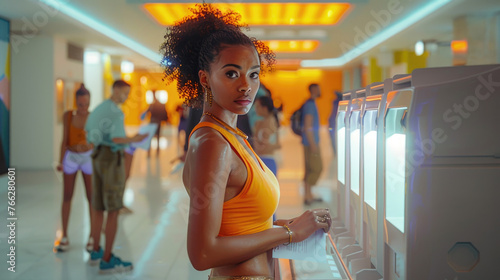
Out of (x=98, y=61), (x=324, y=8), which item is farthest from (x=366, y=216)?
(x=98, y=61)

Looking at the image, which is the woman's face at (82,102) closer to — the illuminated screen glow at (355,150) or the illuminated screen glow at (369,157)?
the illuminated screen glow at (355,150)

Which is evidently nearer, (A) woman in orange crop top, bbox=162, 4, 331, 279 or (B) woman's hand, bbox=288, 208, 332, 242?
(A) woman in orange crop top, bbox=162, 4, 331, 279

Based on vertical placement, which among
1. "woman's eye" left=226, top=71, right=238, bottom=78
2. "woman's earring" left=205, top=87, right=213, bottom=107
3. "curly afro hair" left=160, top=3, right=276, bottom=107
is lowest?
"woman's earring" left=205, top=87, right=213, bottom=107

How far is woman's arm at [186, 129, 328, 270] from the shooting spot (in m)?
1.09

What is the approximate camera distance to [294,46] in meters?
14.9

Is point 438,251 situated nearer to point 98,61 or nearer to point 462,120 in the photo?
point 462,120

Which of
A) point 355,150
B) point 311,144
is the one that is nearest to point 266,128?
point 311,144

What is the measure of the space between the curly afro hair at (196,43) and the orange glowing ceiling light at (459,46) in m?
8.56

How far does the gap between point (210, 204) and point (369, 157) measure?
0.77 meters

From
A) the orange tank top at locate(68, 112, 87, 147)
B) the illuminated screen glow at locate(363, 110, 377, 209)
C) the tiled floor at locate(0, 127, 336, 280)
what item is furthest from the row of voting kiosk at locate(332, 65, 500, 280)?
the orange tank top at locate(68, 112, 87, 147)

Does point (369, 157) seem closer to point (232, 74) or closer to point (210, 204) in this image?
point (232, 74)

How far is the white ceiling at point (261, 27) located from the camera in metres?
8.15

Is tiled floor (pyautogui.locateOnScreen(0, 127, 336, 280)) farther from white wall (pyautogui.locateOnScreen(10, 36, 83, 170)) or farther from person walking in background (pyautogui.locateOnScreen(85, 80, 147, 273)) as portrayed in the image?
white wall (pyautogui.locateOnScreen(10, 36, 83, 170))

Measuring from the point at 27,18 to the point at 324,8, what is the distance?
5.51 metres
